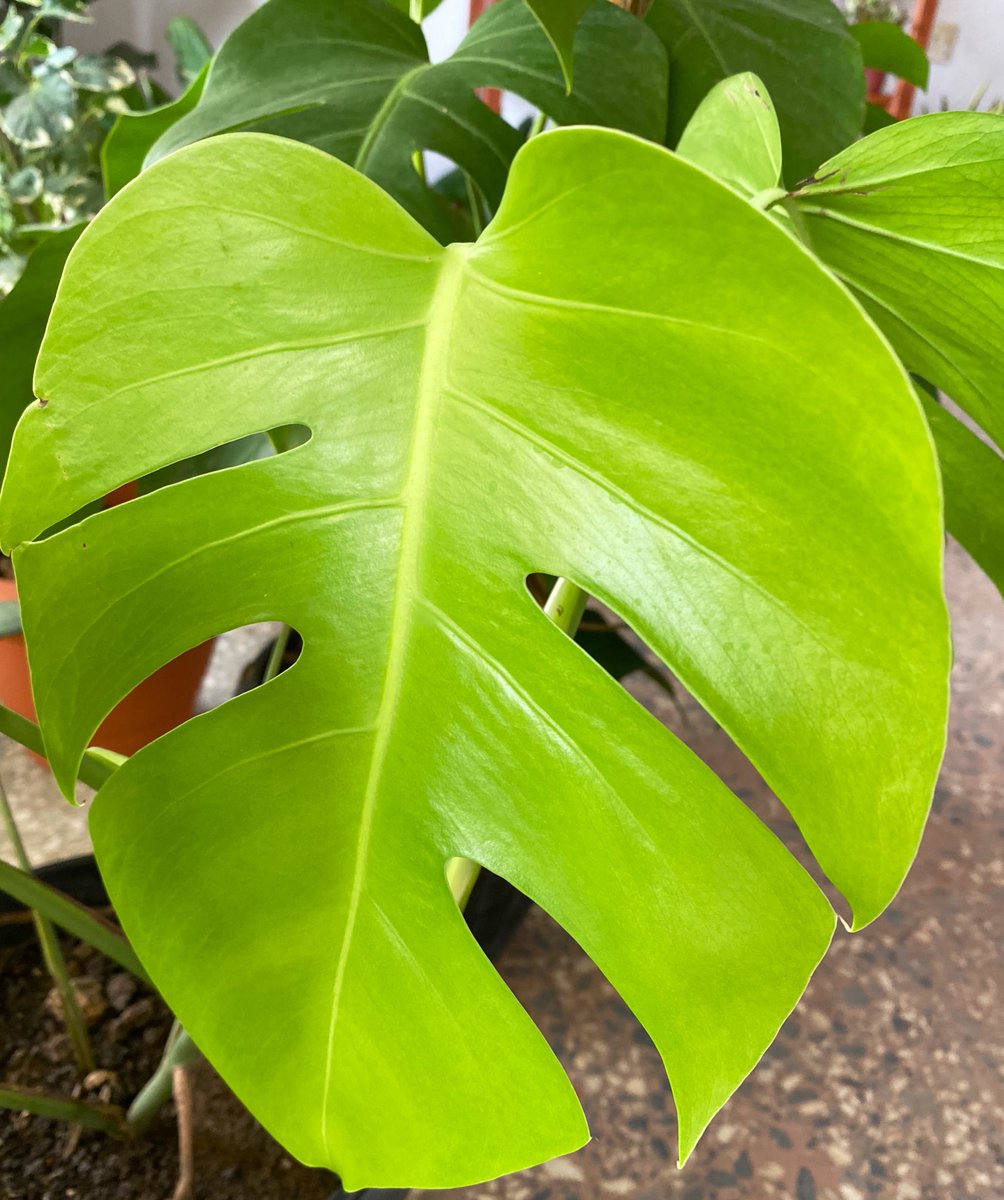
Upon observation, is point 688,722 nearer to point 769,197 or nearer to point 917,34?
point 769,197

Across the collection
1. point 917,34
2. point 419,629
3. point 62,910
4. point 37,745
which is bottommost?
point 62,910

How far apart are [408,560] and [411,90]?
1.30ft

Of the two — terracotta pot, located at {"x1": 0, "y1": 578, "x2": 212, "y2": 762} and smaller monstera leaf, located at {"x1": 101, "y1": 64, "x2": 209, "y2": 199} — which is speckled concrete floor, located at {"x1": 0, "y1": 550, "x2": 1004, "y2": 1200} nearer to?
terracotta pot, located at {"x1": 0, "y1": 578, "x2": 212, "y2": 762}

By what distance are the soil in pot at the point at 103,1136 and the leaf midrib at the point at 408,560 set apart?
0.42m

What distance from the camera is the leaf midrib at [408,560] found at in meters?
0.39

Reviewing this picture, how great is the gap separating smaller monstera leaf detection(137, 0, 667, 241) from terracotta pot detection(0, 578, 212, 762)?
2.14ft

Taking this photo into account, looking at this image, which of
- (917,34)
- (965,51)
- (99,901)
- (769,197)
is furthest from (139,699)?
(965,51)

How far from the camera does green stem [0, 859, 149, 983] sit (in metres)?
0.57

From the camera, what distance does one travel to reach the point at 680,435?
338mm

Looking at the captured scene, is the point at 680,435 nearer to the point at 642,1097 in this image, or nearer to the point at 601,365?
the point at 601,365

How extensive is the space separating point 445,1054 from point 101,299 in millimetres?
322

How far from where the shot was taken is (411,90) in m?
0.64

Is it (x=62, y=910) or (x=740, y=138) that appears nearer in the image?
(x=740, y=138)

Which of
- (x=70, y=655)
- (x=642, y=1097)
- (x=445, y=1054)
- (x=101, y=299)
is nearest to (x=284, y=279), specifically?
(x=101, y=299)
